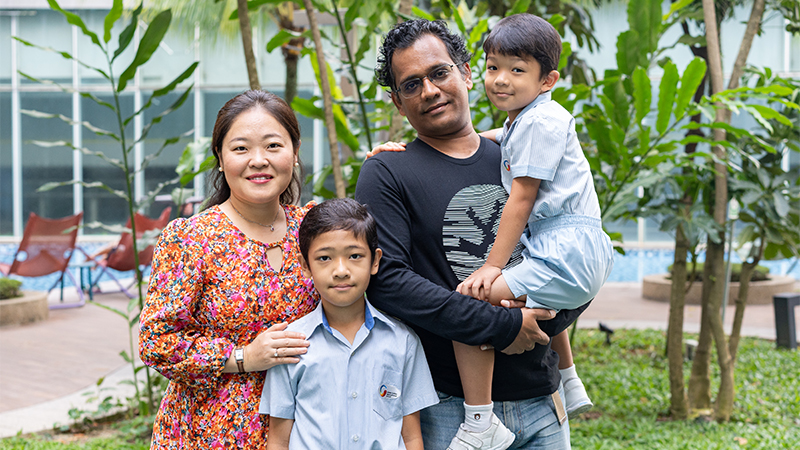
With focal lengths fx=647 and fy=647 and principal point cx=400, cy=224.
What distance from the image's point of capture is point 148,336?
1.36 meters

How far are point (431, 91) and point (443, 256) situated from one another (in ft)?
1.24

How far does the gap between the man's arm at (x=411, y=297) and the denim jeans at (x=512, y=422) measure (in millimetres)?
214

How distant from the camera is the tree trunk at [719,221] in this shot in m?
3.32

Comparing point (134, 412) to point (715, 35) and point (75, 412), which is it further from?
point (715, 35)

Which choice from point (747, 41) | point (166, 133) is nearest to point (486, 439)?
point (747, 41)

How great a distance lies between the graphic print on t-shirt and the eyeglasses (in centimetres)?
25

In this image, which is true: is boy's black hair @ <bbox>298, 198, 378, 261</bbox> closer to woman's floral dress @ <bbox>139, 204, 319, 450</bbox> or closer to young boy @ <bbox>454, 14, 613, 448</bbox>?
woman's floral dress @ <bbox>139, 204, 319, 450</bbox>

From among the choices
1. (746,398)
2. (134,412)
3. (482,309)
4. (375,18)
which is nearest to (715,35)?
(375,18)

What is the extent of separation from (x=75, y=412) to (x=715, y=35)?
166 inches

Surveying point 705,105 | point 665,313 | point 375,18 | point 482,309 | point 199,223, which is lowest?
point 665,313

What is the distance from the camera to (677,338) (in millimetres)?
3855

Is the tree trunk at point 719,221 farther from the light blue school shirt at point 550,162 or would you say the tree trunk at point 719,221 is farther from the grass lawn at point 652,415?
the light blue school shirt at point 550,162

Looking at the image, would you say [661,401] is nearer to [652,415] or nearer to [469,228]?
[652,415]

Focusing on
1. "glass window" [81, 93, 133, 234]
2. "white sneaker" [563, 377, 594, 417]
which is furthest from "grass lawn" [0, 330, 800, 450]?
"glass window" [81, 93, 133, 234]
